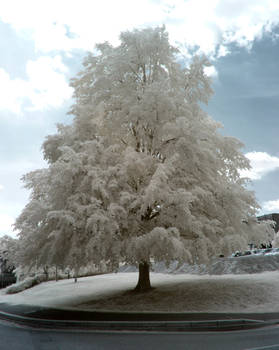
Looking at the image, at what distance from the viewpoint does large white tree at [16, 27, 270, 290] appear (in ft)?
42.7

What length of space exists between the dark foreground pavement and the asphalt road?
A: 480 millimetres

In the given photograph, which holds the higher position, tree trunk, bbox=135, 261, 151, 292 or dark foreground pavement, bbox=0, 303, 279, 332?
tree trunk, bbox=135, 261, 151, 292

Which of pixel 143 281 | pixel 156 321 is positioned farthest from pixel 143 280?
pixel 156 321

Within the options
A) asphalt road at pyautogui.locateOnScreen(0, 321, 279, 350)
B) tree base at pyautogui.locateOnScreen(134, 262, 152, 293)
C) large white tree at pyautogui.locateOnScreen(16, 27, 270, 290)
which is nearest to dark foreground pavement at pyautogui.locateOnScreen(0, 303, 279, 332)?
asphalt road at pyautogui.locateOnScreen(0, 321, 279, 350)

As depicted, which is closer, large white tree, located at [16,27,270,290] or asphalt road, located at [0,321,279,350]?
asphalt road, located at [0,321,279,350]

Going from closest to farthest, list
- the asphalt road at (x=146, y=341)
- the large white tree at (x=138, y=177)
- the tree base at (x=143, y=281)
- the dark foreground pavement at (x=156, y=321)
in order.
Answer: the asphalt road at (x=146, y=341), the dark foreground pavement at (x=156, y=321), the large white tree at (x=138, y=177), the tree base at (x=143, y=281)

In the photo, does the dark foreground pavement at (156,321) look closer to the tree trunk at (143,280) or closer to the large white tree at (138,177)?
the large white tree at (138,177)

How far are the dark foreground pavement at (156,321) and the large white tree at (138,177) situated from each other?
209cm

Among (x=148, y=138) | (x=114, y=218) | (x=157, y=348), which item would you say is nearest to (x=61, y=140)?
(x=148, y=138)

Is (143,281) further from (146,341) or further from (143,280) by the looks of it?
(146,341)

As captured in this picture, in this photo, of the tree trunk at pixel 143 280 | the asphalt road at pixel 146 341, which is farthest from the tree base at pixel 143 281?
the asphalt road at pixel 146 341

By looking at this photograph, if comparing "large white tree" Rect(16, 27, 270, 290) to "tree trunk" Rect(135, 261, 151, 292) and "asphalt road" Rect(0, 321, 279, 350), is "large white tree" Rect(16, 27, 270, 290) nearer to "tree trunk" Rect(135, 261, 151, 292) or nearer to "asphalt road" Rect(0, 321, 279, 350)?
"tree trunk" Rect(135, 261, 151, 292)

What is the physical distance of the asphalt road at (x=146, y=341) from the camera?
25.9 feet

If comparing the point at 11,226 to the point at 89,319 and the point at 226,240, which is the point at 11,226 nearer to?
the point at 89,319
